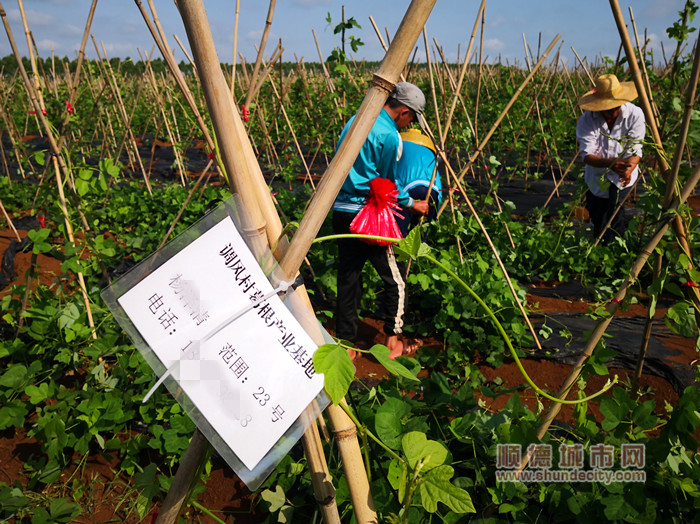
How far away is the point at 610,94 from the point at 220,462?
12.4 ft

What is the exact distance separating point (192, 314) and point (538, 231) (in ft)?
13.2

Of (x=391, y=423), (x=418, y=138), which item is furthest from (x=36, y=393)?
(x=418, y=138)

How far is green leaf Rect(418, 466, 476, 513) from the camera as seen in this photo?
2.61 feet

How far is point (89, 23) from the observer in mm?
2090

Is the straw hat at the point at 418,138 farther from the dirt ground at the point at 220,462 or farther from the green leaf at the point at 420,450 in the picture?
the green leaf at the point at 420,450

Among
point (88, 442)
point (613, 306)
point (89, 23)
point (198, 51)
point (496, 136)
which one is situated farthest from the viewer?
point (496, 136)

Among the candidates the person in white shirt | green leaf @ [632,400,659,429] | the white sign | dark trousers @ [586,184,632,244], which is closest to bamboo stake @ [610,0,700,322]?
green leaf @ [632,400,659,429]

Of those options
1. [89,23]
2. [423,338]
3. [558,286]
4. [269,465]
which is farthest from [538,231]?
[269,465]

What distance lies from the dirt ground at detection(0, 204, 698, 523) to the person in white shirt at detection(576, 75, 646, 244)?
968 mm

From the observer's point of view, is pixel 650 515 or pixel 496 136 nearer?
pixel 650 515

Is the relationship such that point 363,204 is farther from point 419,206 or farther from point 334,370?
point 334,370

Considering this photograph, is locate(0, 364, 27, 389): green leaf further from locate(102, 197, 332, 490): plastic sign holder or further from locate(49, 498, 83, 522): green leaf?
locate(102, 197, 332, 490): plastic sign holder

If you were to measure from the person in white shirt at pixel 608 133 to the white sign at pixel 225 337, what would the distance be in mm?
3526

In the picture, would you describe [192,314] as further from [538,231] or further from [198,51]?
[538,231]
